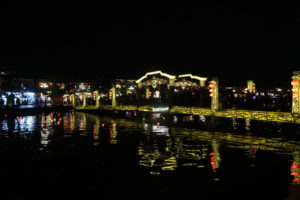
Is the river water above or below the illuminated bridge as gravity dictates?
below

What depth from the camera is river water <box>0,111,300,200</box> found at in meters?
5.82

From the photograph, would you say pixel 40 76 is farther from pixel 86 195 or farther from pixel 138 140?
pixel 86 195

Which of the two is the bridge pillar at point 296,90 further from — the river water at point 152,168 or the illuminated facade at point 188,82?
the illuminated facade at point 188,82

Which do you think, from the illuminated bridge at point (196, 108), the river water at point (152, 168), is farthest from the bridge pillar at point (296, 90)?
the river water at point (152, 168)

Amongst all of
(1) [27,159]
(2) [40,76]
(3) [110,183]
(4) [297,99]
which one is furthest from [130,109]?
(2) [40,76]

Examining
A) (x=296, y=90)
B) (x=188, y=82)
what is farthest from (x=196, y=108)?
(x=188, y=82)

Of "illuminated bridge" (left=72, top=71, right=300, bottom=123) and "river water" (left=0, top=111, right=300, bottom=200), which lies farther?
"illuminated bridge" (left=72, top=71, right=300, bottom=123)

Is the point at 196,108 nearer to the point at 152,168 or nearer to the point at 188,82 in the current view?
the point at 188,82

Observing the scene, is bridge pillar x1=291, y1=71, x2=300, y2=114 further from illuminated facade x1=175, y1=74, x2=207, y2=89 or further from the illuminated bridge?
illuminated facade x1=175, y1=74, x2=207, y2=89

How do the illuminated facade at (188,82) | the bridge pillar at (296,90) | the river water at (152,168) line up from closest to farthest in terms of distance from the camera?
1. the river water at (152,168)
2. the bridge pillar at (296,90)
3. the illuminated facade at (188,82)

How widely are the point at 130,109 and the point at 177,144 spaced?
21671 mm

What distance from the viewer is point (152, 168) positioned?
7.59 meters

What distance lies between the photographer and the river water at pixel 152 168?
5.82 metres

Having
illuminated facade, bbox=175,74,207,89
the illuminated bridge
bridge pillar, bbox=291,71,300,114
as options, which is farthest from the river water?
illuminated facade, bbox=175,74,207,89
